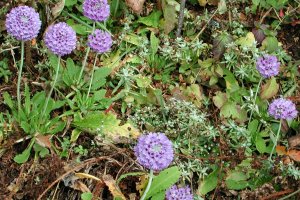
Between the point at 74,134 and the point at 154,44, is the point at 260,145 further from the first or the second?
the point at 74,134

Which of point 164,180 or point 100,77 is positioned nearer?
point 164,180

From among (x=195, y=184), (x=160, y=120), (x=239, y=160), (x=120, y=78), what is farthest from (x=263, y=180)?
(x=120, y=78)

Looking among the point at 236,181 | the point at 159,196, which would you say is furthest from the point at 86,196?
the point at 236,181

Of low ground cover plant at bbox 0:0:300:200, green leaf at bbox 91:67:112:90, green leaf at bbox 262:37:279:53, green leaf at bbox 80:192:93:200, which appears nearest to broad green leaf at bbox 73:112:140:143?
low ground cover plant at bbox 0:0:300:200

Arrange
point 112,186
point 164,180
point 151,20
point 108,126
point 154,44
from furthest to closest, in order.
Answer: point 151,20 < point 154,44 < point 108,126 < point 112,186 < point 164,180

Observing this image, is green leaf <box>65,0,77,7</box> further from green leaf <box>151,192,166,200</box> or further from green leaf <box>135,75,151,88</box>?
green leaf <box>151,192,166,200</box>
